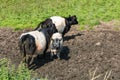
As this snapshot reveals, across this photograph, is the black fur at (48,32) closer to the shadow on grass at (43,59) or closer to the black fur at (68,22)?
the shadow on grass at (43,59)

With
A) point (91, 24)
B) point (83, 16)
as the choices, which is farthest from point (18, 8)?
point (91, 24)

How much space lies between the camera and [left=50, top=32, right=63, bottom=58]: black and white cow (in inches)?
576

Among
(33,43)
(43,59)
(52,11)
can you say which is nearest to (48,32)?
(43,59)

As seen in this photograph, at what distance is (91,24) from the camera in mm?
18766

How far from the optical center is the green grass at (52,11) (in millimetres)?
20156

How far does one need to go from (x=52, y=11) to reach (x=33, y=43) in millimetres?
8793

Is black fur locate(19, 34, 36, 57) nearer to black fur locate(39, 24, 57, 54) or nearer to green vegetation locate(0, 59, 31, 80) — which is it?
black fur locate(39, 24, 57, 54)

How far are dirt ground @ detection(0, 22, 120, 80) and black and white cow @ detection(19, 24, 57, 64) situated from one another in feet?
1.56

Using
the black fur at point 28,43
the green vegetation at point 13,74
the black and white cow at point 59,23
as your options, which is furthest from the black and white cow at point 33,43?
the green vegetation at point 13,74

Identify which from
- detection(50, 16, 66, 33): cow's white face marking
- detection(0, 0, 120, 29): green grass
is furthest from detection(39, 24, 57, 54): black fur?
detection(0, 0, 120, 29): green grass

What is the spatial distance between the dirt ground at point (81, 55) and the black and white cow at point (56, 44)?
280 millimetres

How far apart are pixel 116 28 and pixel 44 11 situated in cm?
576

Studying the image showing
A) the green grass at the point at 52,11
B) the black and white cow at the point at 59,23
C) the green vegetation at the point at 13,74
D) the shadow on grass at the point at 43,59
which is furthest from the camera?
the green grass at the point at 52,11

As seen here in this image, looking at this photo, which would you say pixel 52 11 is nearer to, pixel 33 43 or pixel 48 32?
pixel 48 32
